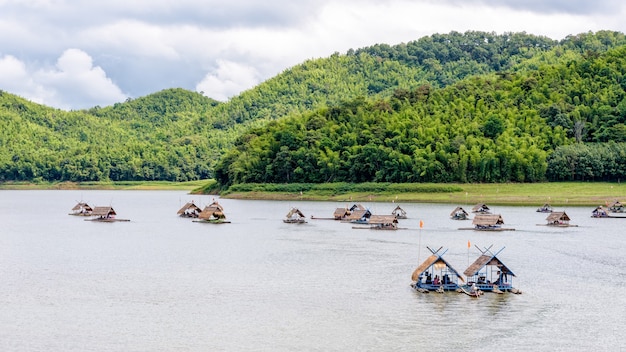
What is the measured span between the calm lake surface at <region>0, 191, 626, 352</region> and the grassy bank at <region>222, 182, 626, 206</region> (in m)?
40.2

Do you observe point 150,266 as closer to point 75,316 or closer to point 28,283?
point 28,283

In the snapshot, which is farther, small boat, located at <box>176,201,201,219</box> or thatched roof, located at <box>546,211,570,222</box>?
small boat, located at <box>176,201,201,219</box>

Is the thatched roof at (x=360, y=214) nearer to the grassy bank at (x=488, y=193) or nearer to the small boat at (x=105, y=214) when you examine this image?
the small boat at (x=105, y=214)

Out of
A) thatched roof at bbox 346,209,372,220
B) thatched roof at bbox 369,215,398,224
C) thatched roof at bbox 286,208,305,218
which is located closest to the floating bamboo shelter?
thatched roof at bbox 369,215,398,224

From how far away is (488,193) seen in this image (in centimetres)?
13188

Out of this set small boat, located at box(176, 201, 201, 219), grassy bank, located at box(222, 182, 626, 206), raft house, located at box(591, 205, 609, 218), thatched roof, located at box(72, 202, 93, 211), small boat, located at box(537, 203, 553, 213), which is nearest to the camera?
raft house, located at box(591, 205, 609, 218)

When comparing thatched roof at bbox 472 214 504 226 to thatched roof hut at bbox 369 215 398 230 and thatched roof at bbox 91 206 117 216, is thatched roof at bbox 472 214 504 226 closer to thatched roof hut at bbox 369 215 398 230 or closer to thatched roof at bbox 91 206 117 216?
thatched roof hut at bbox 369 215 398 230

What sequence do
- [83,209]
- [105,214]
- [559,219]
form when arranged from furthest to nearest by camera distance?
[83,209] → [105,214] → [559,219]

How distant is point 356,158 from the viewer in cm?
15088

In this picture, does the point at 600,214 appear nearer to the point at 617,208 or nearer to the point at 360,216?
the point at 617,208

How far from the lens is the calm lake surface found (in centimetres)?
3788

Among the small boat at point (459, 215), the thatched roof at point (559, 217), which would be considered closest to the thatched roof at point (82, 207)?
the small boat at point (459, 215)

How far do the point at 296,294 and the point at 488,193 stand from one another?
290 ft

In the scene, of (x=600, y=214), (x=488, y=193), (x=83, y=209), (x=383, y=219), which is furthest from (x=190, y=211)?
(x=600, y=214)
